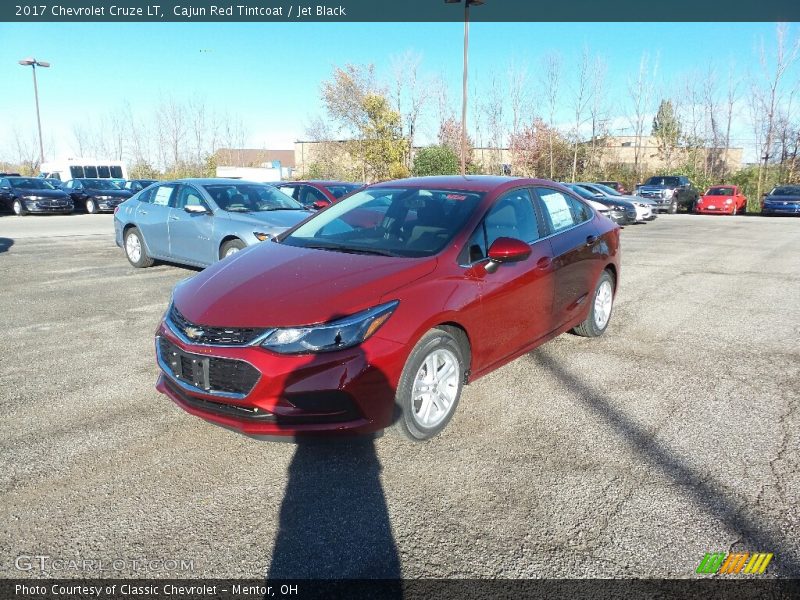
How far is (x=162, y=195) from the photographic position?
9570 millimetres

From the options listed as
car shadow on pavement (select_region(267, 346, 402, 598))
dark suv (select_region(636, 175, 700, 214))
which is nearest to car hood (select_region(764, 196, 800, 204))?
dark suv (select_region(636, 175, 700, 214))

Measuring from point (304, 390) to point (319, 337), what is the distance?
0.94 ft

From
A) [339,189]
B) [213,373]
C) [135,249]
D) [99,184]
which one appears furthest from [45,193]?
[213,373]

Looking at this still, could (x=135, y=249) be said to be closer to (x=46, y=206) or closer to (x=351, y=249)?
(x=351, y=249)

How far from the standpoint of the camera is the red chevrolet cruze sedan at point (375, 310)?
10.2ft

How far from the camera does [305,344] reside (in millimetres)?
3092

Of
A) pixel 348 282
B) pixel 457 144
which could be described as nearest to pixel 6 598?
pixel 348 282

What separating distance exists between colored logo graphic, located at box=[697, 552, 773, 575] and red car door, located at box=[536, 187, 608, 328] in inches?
96.8

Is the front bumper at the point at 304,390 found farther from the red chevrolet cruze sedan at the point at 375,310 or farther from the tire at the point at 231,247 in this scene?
the tire at the point at 231,247

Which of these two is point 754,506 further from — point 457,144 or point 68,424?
point 457,144

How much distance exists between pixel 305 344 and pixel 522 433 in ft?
5.08

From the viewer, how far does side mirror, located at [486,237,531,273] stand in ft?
12.7

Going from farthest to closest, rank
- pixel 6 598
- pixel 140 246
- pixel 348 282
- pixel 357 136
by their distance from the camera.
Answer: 1. pixel 357 136
2. pixel 140 246
3. pixel 348 282
4. pixel 6 598

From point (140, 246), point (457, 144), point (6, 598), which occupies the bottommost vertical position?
point (6, 598)
